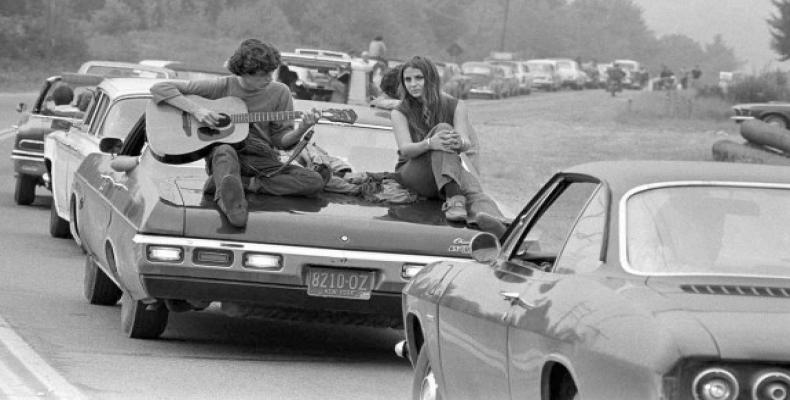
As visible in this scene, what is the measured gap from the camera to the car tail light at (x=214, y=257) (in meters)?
9.02

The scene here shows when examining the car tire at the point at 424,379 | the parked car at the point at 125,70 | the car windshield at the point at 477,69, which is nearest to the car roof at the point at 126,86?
the parked car at the point at 125,70

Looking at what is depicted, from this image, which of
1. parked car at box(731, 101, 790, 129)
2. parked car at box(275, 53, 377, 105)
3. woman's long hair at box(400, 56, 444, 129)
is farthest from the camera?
parked car at box(731, 101, 790, 129)

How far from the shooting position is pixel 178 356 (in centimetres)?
940

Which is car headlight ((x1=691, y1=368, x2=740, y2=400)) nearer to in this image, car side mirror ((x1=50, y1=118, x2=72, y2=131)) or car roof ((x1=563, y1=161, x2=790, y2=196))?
car roof ((x1=563, y1=161, x2=790, y2=196))

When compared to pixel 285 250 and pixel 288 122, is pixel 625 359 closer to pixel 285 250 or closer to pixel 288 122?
pixel 285 250

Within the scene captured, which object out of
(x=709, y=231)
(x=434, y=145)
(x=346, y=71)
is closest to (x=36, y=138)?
(x=346, y=71)

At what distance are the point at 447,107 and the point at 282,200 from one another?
1.47 meters

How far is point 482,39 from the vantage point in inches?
6673

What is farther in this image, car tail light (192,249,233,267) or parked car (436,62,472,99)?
parked car (436,62,472,99)

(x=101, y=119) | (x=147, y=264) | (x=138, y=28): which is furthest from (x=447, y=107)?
(x=138, y=28)

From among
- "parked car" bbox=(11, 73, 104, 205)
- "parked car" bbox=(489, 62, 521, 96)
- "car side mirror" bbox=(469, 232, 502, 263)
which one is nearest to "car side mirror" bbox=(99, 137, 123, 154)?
"car side mirror" bbox=(469, 232, 502, 263)

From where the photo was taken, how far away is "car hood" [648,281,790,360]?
467cm

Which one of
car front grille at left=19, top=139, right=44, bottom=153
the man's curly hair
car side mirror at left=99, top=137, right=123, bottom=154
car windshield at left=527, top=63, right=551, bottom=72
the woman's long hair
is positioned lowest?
car windshield at left=527, top=63, right=551, bottom=72

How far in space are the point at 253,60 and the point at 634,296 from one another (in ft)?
17.6
